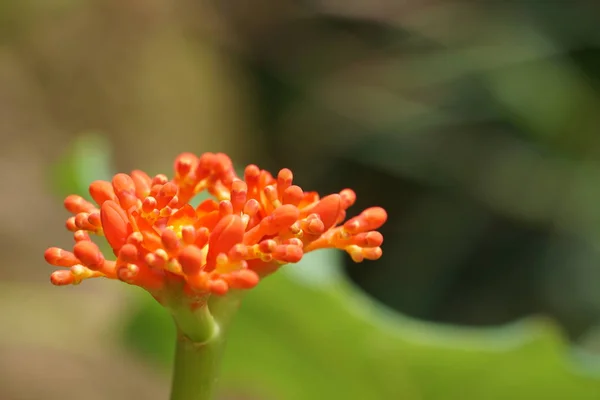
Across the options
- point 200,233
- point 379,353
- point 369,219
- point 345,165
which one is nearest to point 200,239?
point 200,233

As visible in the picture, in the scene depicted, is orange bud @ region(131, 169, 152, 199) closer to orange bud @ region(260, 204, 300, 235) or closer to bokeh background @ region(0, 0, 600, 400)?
orange bud @ region(260, 204, 300, 235)

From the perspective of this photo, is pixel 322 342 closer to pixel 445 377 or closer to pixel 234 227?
pixel 445 377

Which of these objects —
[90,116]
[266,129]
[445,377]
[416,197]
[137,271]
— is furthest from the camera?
[266,129]

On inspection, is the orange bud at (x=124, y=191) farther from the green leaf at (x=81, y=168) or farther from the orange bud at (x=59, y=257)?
the green leaf at (x=81, y=168)

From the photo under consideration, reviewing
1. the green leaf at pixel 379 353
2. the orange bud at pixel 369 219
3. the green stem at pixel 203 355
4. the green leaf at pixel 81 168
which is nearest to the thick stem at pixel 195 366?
the green stem at pixel 203 355

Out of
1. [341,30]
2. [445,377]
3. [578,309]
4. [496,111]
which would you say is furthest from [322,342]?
Answer: [341,30]

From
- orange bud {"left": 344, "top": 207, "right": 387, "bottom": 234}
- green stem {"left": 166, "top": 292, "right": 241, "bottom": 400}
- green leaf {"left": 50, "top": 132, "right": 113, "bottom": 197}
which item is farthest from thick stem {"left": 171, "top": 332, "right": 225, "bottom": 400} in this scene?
green leaf {"left": 50, "top": 132, "right": 113, "bottom": 197}

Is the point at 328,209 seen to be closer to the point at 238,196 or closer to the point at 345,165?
the point at 238,196
